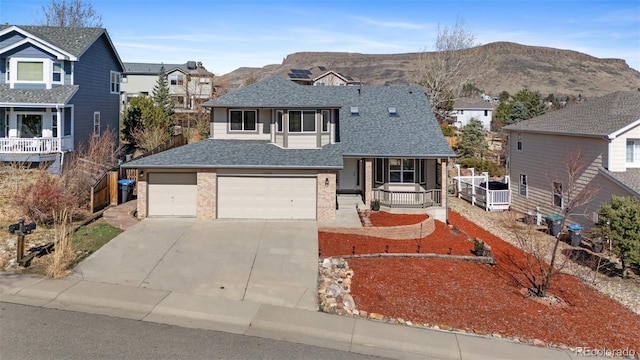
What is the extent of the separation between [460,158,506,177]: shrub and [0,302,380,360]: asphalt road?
30011 millimetres

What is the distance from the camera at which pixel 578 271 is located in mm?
16516

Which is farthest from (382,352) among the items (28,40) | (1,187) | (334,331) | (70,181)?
(28,40)

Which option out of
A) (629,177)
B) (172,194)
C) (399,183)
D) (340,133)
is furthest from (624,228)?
(172,194)

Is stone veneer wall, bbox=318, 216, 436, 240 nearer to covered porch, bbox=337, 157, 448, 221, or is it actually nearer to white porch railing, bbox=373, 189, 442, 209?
covered porch, bbox=337, 157, 448, 221

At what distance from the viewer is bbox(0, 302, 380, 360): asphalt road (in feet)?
27.2

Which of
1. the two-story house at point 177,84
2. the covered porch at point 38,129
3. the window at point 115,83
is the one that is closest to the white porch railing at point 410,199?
the covered porch at point 38,129

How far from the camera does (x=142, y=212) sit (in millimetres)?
18594

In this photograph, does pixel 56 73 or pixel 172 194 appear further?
pixel 56 73

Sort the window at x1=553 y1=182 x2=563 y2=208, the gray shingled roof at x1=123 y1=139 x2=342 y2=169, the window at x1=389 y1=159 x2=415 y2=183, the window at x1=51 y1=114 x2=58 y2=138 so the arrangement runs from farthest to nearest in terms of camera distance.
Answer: the window at x1=51 y1=114 x2=58 y2=138, the window at x1=553 y1=182 x2=563 y2=208, the window at x1=389 y1=159 x2=415 y2=183, the gray shingled roof at x1=123 y1=139 x2=342 y2=169

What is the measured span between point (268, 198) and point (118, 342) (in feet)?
35.1

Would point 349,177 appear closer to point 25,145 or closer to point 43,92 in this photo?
point 25,145

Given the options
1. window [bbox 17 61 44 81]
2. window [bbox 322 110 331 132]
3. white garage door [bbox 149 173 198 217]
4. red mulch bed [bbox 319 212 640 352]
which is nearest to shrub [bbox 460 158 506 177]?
window [bbox 322 110 331 132]

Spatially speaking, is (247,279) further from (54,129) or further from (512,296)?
(54,129)

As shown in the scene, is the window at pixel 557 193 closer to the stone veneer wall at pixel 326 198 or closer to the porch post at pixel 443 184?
the porch post at pixel 443 184
